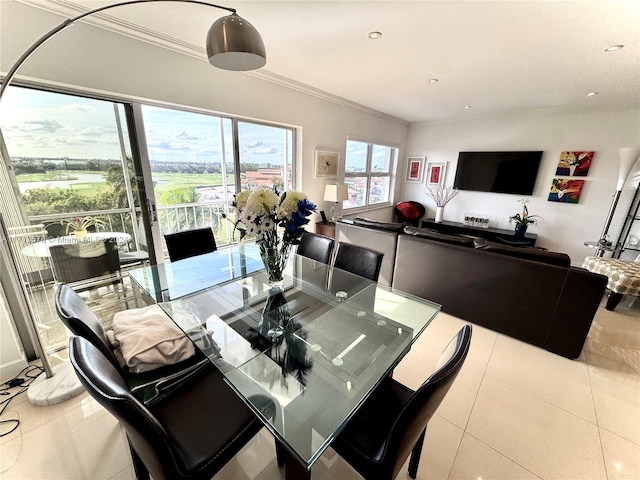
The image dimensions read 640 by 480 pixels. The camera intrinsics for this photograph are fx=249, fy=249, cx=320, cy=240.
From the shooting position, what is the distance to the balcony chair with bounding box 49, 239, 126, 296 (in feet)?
Result: 6.63

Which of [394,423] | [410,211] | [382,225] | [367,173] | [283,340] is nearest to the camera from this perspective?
[394,423]

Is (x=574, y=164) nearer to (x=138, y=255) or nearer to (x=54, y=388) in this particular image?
(x=138, y=255)

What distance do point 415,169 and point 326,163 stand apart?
2779 millimetres

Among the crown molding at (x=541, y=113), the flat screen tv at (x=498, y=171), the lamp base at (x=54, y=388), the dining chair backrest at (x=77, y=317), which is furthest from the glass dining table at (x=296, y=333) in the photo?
the crown molding at (x=541, y=113)

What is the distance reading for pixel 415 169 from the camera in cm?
579

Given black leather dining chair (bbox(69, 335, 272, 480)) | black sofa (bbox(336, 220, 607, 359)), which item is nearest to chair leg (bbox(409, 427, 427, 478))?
black leather dining chair (bbox(69, 335, 272, 480))

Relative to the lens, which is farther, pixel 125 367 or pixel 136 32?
pixel 136 32

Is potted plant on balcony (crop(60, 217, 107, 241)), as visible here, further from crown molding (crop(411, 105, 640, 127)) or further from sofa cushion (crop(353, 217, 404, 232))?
crown molding (crop(411, 105, 640, 127))

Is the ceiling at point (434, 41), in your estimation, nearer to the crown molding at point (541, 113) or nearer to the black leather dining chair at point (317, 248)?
the crown molding at point (541, 113)

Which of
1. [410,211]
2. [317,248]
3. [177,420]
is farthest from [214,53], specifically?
[410,211]

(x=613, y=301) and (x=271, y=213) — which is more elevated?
(x=271, y=213)

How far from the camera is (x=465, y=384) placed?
179cm

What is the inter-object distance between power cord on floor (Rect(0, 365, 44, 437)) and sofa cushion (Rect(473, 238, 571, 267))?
3.51 m

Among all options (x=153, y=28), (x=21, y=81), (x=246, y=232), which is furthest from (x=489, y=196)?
(x=21, y=81)
